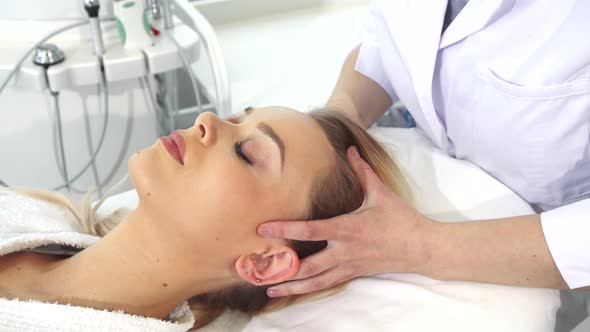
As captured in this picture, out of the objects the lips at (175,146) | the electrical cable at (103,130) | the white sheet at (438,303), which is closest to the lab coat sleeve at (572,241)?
the white sheet at (438,303)

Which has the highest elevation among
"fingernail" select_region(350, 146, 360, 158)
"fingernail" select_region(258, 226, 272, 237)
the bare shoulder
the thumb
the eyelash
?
the eyelash

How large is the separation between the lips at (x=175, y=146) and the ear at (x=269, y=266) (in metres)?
0.21

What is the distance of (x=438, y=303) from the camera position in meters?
1.07

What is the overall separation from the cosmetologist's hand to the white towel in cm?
23

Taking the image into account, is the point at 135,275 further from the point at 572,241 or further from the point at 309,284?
the point at 572,241

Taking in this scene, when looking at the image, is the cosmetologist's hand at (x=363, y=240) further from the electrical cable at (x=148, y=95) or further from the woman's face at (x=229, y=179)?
the electrical cable at (x=148, y=95)

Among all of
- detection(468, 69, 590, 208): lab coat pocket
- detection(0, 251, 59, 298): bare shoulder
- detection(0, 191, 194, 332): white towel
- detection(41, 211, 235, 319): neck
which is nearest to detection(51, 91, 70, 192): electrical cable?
detection(0, 191, 194, 332): white towel

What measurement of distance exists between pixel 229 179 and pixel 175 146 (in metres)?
0.13

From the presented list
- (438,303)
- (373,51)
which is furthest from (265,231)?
(373,51)

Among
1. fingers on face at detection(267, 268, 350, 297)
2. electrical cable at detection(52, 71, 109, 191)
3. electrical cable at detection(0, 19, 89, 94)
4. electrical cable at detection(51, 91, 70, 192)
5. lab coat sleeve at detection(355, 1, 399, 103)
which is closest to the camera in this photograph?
fingers on face at detection(267, 268, 350, 297)

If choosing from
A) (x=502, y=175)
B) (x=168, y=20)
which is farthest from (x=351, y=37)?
(x=502, y=175)

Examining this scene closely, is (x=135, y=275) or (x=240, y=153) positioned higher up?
(x=240, y=153)

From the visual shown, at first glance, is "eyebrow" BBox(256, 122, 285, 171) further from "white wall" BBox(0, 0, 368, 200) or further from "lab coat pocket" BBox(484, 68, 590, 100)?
"white wall" BBox(0, 0, 368, 200)

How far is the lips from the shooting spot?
1.05m
